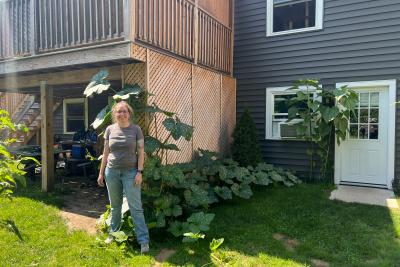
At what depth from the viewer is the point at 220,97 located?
666 centimetres

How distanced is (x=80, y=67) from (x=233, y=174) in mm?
3135

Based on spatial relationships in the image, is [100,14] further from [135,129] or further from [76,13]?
[135,129]

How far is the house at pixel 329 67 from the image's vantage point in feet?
19.2

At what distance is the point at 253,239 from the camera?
12.2ft

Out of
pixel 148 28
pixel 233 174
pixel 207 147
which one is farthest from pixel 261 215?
pixel 148 28

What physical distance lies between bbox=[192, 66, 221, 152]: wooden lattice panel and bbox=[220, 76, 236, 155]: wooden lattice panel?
199mm

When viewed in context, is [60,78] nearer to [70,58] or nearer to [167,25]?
[70,58]

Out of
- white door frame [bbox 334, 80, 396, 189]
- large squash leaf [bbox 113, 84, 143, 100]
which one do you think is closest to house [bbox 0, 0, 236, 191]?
large squash leaf [bbox 113, 84, 143, 100]

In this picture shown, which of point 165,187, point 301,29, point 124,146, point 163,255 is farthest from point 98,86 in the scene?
point 301,29

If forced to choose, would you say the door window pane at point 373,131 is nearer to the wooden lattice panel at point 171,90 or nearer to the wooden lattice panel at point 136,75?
the wooden lattice panel at point 171,90

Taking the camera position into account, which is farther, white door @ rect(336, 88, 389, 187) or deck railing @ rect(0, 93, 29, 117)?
deck railing @ rect(0, 93, 29, 117)

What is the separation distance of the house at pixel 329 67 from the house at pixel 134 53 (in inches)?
23.2

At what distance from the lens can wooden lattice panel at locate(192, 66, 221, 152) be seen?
577 centimetres

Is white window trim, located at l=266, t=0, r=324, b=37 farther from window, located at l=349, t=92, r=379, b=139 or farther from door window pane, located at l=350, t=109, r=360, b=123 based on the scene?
door window pane, located at l=350, t=109, r=360, b=123
